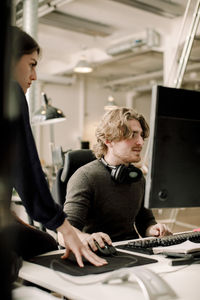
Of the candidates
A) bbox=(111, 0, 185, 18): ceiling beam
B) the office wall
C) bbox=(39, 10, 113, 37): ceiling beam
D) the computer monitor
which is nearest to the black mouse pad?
the computer monitor

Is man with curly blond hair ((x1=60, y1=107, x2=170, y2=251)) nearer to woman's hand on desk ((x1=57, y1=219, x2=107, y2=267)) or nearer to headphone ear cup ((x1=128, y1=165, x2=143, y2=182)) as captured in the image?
headphone ear cup ((x1=128, y1=165, x2=143, y2=182))

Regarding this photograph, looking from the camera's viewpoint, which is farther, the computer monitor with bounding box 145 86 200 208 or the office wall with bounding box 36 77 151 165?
the office wall with bounding box 36 77 151 165

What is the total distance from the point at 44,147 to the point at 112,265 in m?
8.97

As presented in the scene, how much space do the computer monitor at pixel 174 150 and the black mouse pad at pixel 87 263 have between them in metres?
0.28

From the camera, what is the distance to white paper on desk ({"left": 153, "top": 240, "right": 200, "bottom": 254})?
1.35m

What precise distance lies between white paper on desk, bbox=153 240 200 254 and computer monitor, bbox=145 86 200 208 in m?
0.31

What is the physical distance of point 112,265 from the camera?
3.89ft

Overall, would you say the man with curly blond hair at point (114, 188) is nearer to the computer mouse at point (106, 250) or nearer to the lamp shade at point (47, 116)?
the computer mouse at point (106, 250)

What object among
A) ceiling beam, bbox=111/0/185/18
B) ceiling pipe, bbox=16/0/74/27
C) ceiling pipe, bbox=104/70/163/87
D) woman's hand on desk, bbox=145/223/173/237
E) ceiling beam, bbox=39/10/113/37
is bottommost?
woman's hand on desk, bbox=145/223/173/237

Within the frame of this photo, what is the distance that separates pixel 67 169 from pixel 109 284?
1151 millimetres

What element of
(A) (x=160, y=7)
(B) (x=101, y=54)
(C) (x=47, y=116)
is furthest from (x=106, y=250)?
(B) (x=101, y=54)

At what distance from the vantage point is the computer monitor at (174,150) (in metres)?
1.02

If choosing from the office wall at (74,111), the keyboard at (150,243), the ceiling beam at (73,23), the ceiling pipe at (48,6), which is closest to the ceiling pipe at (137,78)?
the office wall at (74,111)

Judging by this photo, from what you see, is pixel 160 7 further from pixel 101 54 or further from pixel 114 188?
pixel 114 188
